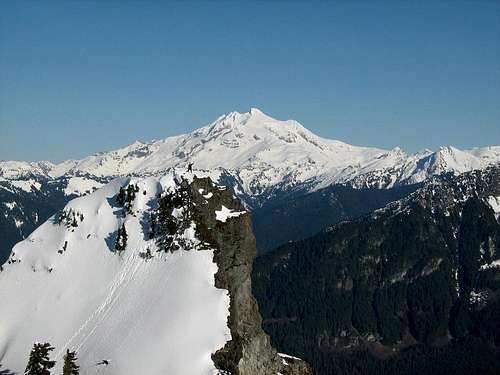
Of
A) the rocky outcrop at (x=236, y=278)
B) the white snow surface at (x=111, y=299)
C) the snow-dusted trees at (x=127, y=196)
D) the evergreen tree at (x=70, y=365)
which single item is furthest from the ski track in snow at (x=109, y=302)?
the rocky outcrop at (x=236, y=278)

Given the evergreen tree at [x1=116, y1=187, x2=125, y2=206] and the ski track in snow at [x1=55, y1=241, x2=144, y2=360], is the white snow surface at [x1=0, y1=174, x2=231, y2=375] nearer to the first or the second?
the ski track in snow at [x1=55, y1=241, x2=144, y2=360]

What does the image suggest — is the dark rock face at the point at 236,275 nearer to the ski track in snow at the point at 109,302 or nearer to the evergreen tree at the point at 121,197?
the ski track in snow at the point at 109,302

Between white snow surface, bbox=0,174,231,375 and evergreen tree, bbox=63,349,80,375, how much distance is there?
1580 mm

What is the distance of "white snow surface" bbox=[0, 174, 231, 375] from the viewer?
318 feet

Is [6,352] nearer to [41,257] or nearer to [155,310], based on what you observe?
[41,257]

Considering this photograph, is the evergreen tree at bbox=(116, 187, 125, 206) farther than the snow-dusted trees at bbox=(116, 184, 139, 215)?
Yes

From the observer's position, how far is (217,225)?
112 meters

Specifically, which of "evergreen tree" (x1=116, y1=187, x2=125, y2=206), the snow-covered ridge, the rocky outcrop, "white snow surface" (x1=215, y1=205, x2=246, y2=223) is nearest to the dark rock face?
the rocky outcrop

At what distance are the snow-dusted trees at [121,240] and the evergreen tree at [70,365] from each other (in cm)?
2349

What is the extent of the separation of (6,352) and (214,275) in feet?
124

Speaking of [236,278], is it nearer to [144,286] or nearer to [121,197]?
[144,286]

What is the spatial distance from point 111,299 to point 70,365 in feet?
61.6

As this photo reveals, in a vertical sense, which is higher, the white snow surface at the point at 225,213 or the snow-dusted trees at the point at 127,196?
the snow-dusted trees at the point at 127,196

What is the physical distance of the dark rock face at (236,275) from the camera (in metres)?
98.1
